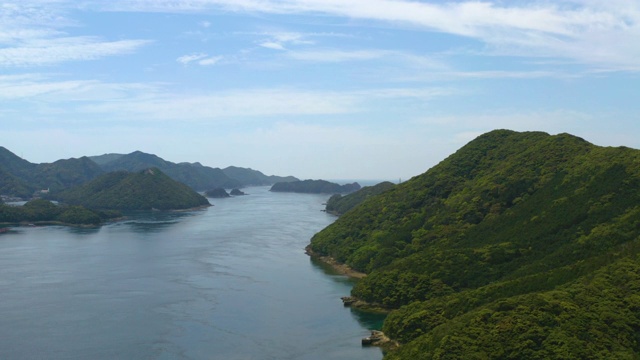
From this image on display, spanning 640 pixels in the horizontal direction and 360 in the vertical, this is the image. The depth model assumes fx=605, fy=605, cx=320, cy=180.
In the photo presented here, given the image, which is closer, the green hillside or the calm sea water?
the green hillside

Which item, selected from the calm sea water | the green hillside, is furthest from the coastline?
the calm sea water

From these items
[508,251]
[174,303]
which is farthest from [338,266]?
[508,251]

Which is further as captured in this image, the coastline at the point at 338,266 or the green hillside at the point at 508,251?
the coastline at the point at 338,266

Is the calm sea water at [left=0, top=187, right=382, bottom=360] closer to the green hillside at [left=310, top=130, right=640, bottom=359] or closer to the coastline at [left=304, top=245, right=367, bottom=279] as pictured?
the coastline at [left=304, top=245, right=367, bottom=279]

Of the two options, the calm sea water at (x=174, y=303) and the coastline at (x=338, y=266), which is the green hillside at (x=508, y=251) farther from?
the calm sea water at (x=174, y=303)

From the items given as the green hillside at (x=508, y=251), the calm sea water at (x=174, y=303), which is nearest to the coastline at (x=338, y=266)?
the green hillside at (x=508, y=251)

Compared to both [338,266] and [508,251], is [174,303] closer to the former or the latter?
[338,266]

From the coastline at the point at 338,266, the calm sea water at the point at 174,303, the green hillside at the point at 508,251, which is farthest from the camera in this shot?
the coastline at the point at 338,266
